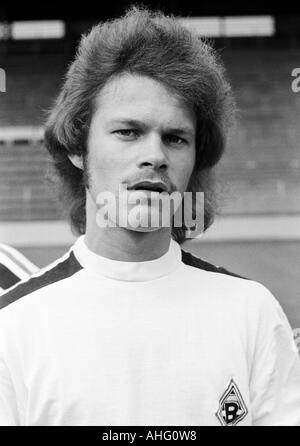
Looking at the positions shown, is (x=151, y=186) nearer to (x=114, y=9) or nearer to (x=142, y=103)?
(x=142, y=103)

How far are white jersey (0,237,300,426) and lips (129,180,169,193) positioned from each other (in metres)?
0.13

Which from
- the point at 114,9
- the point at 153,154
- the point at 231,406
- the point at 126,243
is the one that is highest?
the point at 114,9

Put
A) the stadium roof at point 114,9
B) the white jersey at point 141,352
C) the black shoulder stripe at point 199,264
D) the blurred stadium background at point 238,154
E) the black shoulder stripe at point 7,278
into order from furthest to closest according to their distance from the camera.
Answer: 1. the blurred stadium background at point 238,154
2. the stadium roof at point 114,9
3. the black shoulder stripe at point 7,278
4. the black shoulder stripe at point 199,264
5. the white jersey at point 141,352

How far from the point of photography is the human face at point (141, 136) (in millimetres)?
892

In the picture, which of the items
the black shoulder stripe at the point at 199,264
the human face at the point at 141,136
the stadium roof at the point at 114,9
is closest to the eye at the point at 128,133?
the human face at the point at 141,136

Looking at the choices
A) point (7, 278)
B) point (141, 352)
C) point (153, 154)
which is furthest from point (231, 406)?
point (7, 278)

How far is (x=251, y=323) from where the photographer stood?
3.01 feet

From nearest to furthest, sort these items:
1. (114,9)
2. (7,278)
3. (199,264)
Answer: (199,264), (7,278), (114,9)

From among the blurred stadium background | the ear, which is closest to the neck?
the ear

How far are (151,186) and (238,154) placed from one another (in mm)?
3384

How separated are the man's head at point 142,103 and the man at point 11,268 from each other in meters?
0.26

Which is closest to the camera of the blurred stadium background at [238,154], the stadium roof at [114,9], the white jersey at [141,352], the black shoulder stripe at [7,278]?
the white jersey at [141,352]

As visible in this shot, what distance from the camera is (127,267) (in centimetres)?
94

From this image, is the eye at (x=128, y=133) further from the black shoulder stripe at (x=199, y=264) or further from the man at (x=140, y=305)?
the black shoulder stripe at (x=199, y=264)
